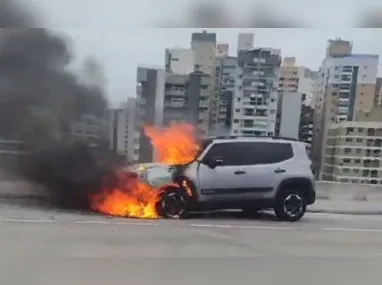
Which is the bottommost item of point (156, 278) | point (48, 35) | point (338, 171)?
point (156, 278)

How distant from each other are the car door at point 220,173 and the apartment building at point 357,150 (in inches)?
10.6

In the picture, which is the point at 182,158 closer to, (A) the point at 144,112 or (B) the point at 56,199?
(A) the point at 144,112

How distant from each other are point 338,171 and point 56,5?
0.95 m

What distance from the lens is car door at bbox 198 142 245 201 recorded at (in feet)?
4.29

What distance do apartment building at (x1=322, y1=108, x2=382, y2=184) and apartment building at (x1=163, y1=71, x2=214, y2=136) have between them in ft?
1.20

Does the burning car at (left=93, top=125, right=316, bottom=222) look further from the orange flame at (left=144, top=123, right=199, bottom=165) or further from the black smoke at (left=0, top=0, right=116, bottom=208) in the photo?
the black smoke at (left=0, top=0, right=116, bottom=208)

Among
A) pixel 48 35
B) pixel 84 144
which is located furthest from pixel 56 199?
pixel 48 35

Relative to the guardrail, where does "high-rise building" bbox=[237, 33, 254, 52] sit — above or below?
above

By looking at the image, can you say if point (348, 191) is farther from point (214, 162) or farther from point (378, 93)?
point (214, 162)

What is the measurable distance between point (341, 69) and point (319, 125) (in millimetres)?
168

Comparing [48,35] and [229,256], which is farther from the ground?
[48,35]

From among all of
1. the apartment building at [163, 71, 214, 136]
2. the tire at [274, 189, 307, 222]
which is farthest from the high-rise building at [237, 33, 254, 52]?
the tire at [274, 189, 307, 222]

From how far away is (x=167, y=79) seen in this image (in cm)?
130

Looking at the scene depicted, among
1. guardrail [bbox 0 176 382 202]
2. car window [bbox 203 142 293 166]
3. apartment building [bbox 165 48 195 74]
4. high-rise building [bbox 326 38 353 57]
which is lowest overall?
guardrail [bbox 0 176 382 202]
